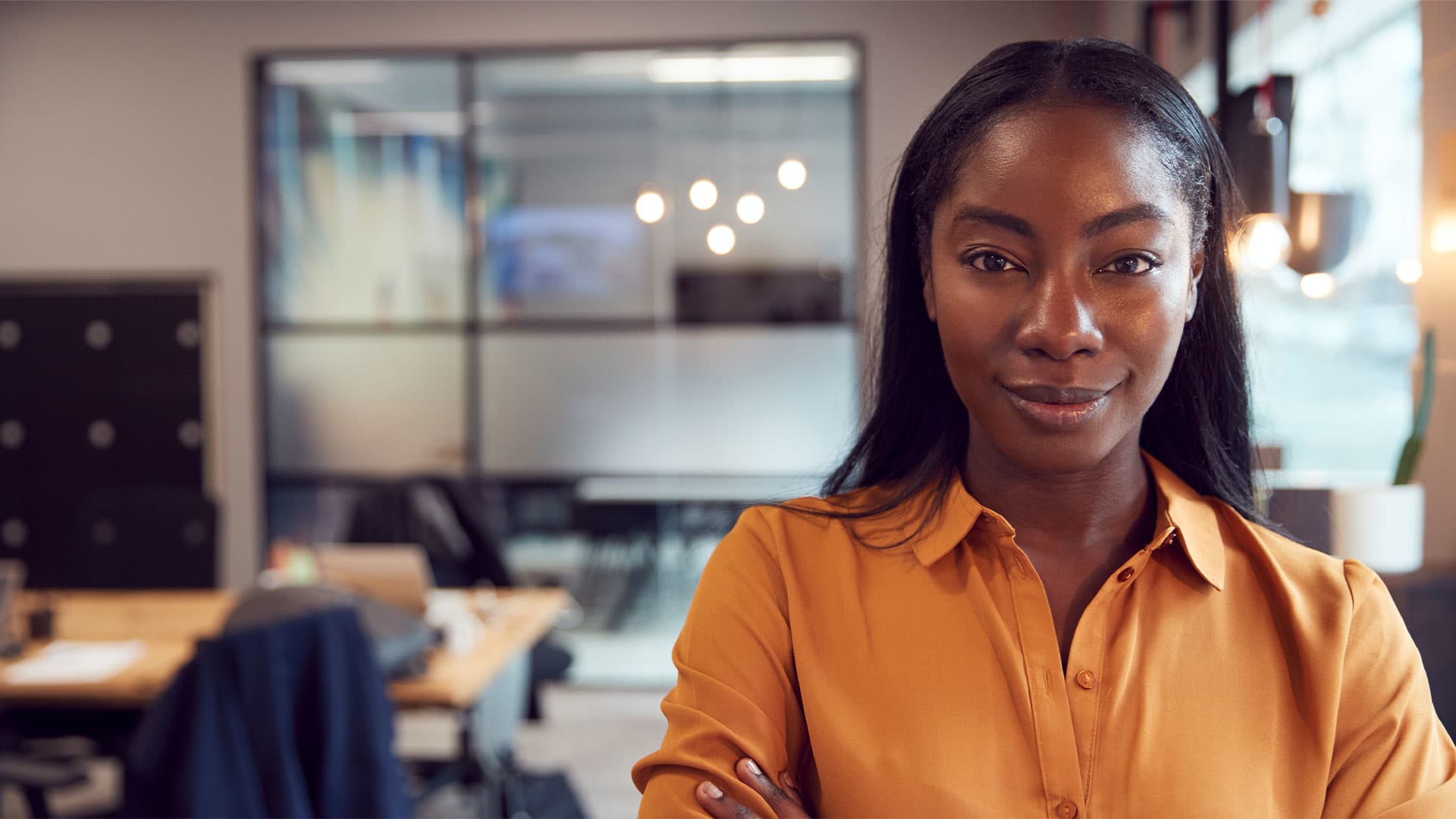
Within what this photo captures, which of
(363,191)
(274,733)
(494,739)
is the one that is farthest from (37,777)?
(363,191)

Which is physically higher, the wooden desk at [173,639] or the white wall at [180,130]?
the white wall at [180,130]

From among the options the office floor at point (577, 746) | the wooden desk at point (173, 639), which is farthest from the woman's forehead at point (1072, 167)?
the office floor at point (577, 746)

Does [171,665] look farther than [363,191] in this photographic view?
No

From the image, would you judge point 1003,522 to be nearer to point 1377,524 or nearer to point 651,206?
point 1377,524

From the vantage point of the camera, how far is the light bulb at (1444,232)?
2348 mm

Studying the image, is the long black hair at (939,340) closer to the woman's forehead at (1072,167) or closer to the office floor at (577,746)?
the woman's forehead at (1072,167)

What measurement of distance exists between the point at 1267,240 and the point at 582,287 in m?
3.15

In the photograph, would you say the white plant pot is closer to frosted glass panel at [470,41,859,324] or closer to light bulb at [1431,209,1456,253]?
light bulb at [1431,209,1456,253]

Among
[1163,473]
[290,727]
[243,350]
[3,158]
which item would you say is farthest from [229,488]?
[1163,473]

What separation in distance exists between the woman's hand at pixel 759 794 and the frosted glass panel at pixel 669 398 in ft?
13.4

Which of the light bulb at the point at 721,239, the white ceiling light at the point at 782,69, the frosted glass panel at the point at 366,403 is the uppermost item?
the white ceiling light at the point at 782,69

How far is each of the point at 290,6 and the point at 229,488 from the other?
2.30m

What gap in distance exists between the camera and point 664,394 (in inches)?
198

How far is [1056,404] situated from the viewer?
84cm
